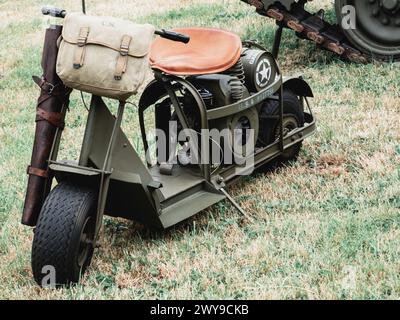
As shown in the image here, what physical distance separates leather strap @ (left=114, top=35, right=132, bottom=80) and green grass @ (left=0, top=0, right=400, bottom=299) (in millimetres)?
1145

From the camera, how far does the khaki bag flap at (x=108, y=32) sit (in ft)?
12.6

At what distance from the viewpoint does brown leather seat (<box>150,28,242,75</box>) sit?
15.6 feet

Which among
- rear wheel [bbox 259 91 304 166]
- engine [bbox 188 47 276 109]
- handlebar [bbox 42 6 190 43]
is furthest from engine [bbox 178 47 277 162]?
handlebar [bbox 42 6 190 43]

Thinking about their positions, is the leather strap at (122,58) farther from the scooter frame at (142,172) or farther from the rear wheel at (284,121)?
the rear wheel at (284,121)

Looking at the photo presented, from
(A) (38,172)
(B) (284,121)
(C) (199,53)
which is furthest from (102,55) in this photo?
(B) (284,121)

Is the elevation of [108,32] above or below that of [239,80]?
above

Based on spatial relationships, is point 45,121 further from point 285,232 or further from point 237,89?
point 285,232

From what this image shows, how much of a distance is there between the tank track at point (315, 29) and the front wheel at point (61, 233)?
4550mm

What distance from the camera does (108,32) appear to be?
3.85 m

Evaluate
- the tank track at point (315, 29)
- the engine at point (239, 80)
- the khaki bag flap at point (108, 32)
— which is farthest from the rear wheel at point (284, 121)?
the tank track at point (315, 29)

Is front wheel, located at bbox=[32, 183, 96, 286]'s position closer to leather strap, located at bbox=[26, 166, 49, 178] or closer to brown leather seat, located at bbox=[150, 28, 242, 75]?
leather strap, located at bbox=[26, 166, 49, 178]

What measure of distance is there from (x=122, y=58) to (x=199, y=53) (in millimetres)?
1211
